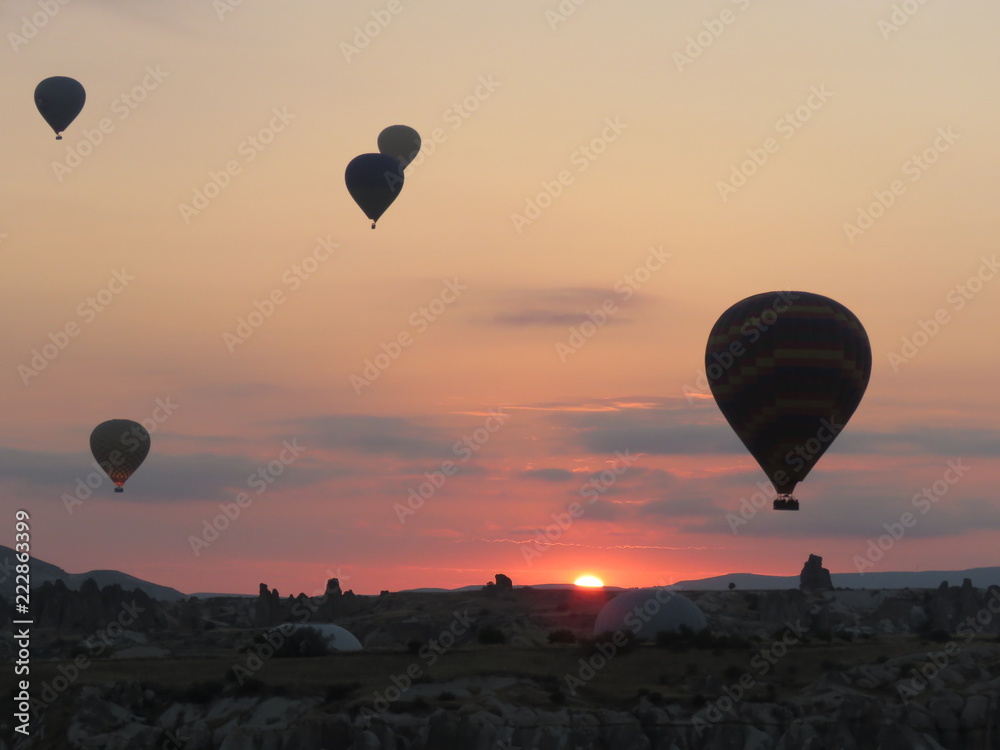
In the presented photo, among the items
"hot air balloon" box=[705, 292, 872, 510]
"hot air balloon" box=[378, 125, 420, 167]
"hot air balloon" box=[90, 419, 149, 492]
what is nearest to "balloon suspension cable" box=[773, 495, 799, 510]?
"hot air balloon" box=[705, 292, 872, 510]

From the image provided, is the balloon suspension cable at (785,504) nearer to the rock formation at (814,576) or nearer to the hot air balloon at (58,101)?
the hot air balloon at (58,101)

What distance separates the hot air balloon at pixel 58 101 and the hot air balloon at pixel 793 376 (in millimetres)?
53323

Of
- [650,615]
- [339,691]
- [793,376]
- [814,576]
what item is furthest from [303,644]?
[814,576]

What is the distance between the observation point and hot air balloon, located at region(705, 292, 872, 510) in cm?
8450

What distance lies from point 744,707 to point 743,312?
2299cm

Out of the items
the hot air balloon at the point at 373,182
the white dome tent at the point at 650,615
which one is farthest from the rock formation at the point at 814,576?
the hot air balloon at the point at 373,182

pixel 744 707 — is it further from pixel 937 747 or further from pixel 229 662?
pixel 229 662

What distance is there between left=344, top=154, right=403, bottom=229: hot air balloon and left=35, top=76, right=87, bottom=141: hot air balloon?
2209 cm

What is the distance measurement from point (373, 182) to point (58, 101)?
1004 inches

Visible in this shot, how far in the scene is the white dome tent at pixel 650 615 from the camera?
104250mm

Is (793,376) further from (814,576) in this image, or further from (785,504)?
(814,576)

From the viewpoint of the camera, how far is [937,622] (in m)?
149

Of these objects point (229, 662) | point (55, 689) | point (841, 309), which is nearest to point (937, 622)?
point (841, 309)

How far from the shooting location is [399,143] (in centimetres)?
11506
